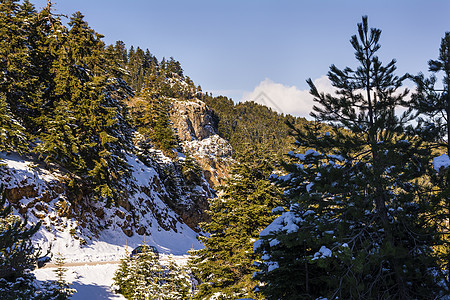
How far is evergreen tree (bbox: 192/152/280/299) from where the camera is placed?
13.9 m

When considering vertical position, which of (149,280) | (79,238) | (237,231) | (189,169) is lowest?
(149,280)

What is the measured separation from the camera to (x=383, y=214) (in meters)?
6.80

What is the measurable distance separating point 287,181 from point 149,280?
11.0m

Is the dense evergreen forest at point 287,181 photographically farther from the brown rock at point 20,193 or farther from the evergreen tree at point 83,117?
the brown rock at point 20,193

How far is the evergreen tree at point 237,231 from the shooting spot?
13.9 m

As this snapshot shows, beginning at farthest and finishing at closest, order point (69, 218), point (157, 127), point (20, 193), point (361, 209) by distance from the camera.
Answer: point (157, 127) < point (69, 218) < point (20, 193) < point (361, 209)

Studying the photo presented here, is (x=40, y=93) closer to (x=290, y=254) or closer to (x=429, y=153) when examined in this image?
(x=290, y=254)

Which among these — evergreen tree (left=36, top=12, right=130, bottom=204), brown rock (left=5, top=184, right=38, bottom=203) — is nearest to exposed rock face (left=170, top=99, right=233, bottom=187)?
evergreen tree (left=36, top=12, right=130, bottom=204)

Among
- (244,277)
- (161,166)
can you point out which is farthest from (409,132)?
(161,166)

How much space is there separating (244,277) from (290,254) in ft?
22.3

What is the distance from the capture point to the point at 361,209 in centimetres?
682

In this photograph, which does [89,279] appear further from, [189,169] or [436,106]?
[189,169]

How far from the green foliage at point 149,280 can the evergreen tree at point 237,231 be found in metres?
1.14

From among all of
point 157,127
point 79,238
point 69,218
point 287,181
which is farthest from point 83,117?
point 157,127
